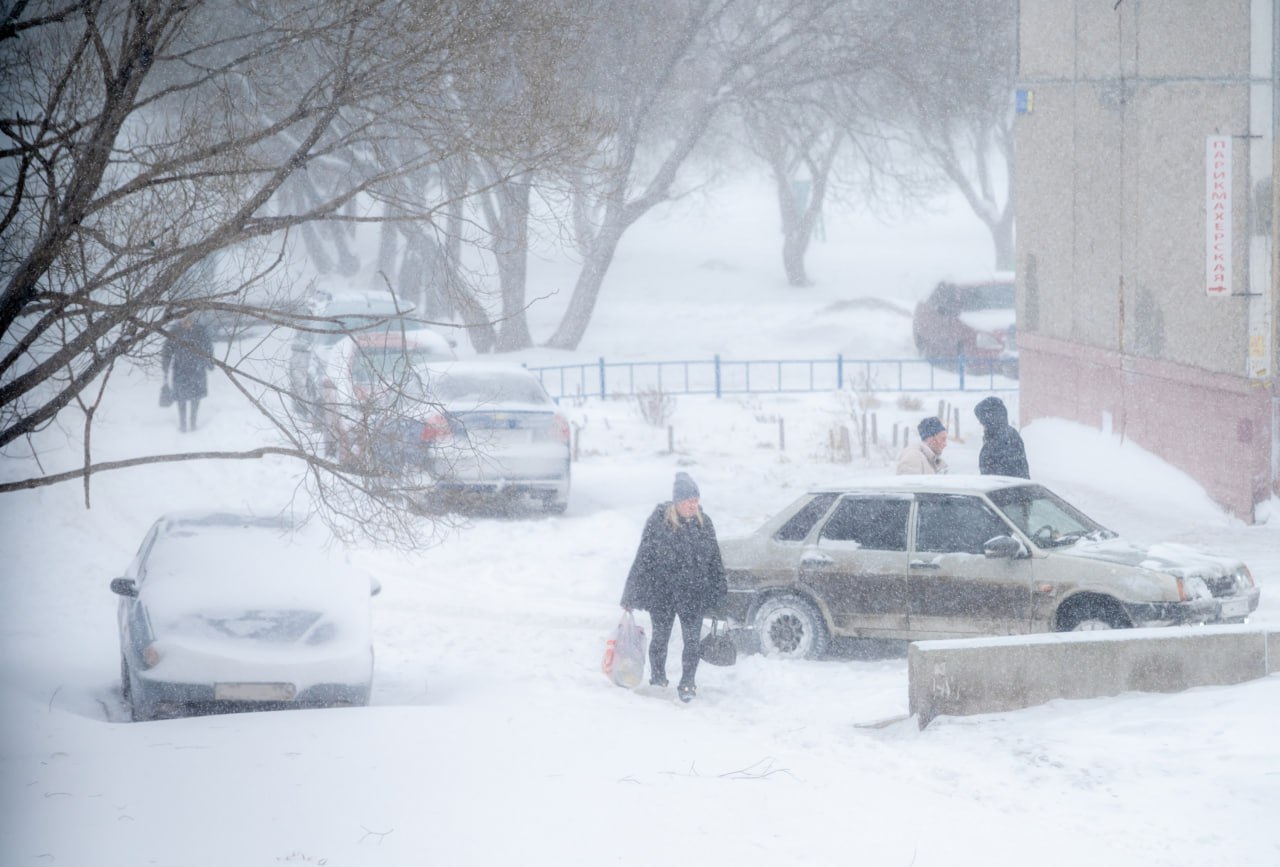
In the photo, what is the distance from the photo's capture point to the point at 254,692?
8422 millimetres

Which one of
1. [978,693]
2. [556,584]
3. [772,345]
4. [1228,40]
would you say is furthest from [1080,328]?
[772,345]

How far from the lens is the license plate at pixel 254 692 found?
27.5ft

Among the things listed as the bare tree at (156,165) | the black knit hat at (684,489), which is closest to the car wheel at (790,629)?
the black knit hat at (684,489)

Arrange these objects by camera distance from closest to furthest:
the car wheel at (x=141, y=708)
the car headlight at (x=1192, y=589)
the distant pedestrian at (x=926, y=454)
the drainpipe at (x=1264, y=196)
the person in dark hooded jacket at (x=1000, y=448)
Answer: the car wheel at (x=141, y=708)
the car headlight at (x=1192, y=589)
the distant pedestrian at (x=926, y=454)
the person in dark hooded jacket at (x=1000, y=448)
the drainpipe at (x=1264, y=196)

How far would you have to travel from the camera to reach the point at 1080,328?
17234 millimetres

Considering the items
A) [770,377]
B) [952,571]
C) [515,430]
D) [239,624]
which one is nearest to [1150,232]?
[515,430]

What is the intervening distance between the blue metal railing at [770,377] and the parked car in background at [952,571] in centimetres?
1323

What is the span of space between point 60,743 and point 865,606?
513cm

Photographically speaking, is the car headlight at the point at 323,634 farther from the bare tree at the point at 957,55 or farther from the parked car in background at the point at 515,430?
the bare tree at the point at 957,55

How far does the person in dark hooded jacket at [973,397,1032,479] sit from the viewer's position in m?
10.7

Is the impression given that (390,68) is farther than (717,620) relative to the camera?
No

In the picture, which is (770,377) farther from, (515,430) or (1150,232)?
(515,430)

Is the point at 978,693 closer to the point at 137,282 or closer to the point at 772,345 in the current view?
the point at 137,282

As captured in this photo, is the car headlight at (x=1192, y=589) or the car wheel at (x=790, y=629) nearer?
the car headlight at (x=1192, y=589)
